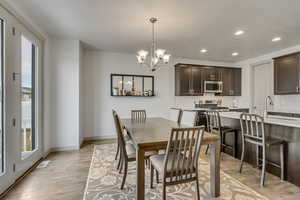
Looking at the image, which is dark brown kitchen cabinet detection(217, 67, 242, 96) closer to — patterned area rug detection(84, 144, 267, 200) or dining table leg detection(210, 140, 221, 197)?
patterned area rug detection(84, 144, 267, 200)

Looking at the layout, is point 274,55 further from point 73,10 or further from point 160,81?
point 73,10

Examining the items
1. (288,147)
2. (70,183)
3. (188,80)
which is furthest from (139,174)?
(188,80)

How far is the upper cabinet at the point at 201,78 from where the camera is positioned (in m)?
5.20

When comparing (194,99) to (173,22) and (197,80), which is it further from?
(173,22)

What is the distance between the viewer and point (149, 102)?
202 inches

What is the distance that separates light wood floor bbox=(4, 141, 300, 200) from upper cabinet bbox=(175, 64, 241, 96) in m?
2.71

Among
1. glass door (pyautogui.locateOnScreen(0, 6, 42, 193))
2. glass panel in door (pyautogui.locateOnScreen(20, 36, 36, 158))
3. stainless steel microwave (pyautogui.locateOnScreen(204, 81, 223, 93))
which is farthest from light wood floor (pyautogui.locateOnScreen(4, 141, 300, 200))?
stainless steel microwave (pyautogui.locateOnScreen(204, 81, 223, 93))

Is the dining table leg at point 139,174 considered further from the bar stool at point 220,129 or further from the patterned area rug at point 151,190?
the bar stool at point 220,129

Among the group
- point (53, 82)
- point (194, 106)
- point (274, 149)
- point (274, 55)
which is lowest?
point (274, 149)

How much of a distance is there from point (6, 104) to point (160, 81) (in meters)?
3.99

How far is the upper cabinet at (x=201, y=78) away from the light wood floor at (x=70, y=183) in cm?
271

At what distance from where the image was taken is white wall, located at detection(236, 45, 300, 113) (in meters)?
4.34

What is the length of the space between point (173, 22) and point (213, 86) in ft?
11.2

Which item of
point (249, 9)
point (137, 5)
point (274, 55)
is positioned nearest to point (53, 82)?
point (137, 5)
